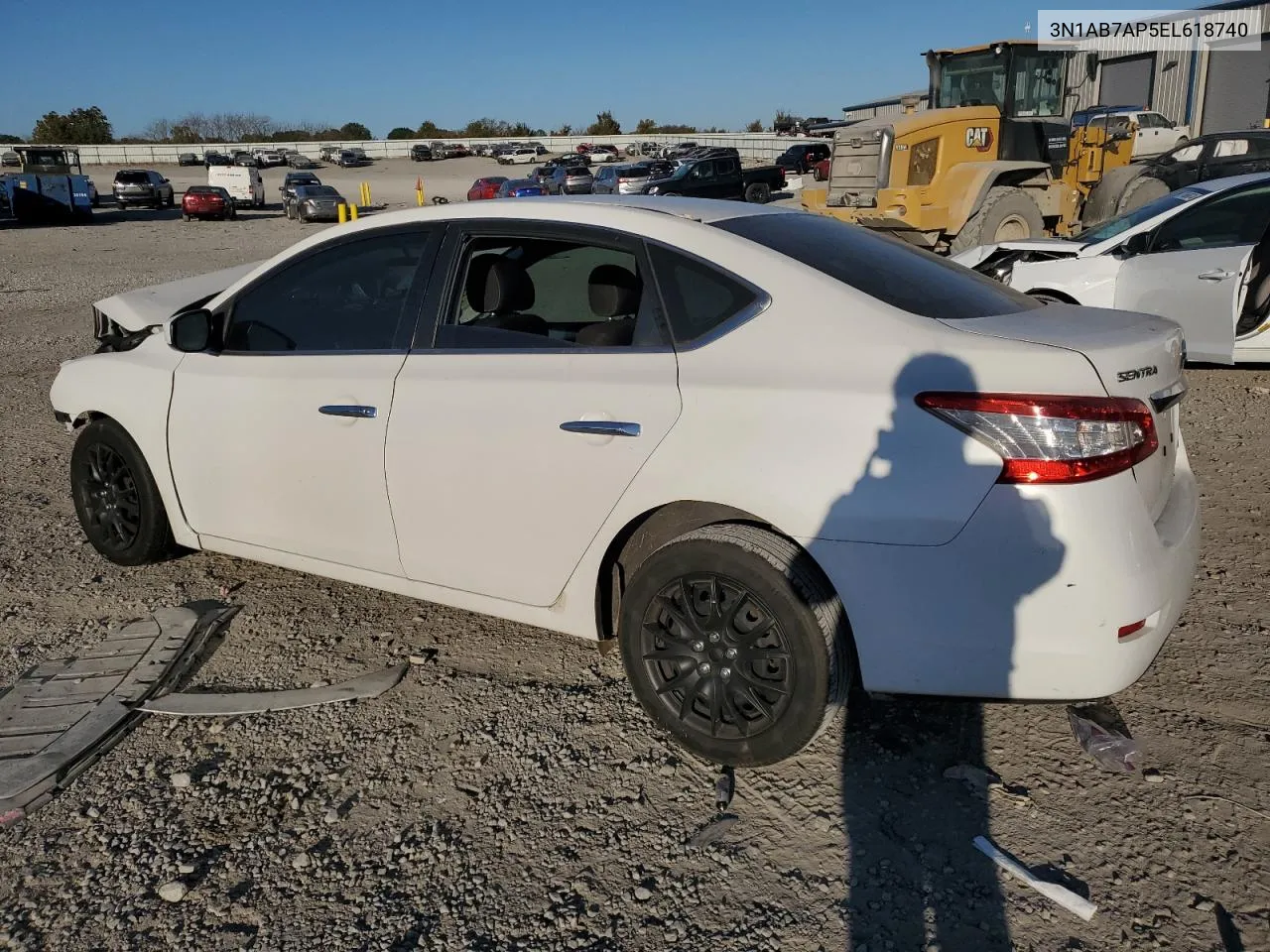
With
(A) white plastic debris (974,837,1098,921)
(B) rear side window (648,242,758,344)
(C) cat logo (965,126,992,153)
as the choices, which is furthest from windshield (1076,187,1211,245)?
(A) white plastic debris (974,837,1098,921)

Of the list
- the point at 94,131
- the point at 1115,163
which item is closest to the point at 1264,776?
the point at 1115,163

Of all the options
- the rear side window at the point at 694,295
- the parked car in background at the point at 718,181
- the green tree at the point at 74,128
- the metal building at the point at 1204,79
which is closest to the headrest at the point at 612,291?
the rear side window at the point at 694,295

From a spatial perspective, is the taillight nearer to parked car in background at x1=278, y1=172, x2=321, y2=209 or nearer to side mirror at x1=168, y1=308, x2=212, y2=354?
side mirror at x1=168, y1=308, x2=212, y2=354

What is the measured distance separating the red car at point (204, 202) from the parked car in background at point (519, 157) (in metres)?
35.4

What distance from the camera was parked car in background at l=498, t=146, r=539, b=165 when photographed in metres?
69.9

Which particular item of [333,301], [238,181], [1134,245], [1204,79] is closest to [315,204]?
[238,181]

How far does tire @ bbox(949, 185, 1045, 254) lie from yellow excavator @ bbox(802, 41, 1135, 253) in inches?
0.5

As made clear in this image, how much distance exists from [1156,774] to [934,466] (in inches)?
50.9

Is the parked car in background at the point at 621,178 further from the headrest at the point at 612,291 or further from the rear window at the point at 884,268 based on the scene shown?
the rear window at the point at 884,268

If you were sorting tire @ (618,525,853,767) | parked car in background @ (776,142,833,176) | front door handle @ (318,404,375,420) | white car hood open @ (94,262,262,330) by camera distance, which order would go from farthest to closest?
parked car in background @ (776,142,833,176), white car hood open @ (94,262,262,330), front door handle @ (318,404,375,420), tire @ (618,525,853,767)

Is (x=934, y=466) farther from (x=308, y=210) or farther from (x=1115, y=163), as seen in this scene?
(x=308, y=210)

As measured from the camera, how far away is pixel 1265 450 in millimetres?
6141

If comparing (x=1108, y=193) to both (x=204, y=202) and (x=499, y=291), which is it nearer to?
(x=499, y=291)

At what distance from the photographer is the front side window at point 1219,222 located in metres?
7.48
